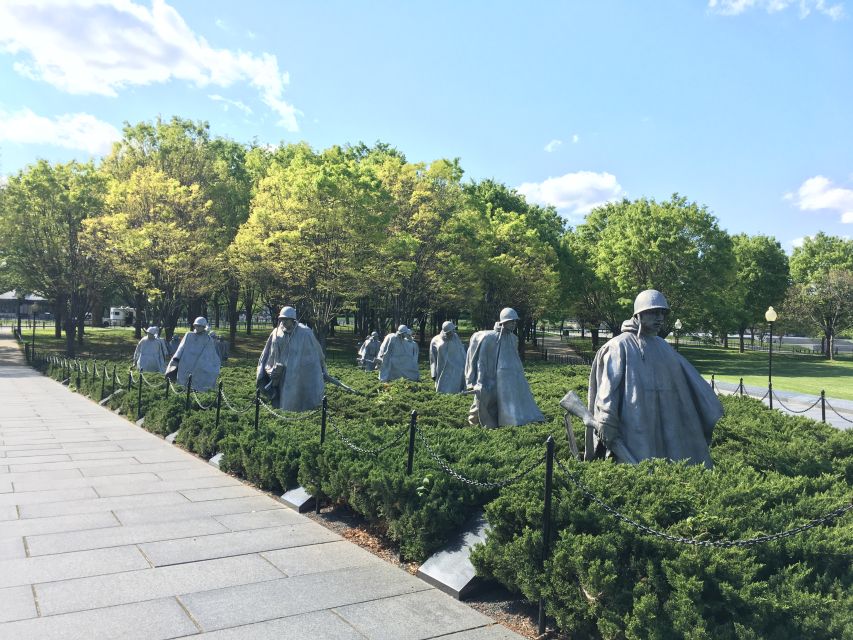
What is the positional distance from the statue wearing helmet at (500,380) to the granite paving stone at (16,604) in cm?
624

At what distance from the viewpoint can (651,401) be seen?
5852 millimetres

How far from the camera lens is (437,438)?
7.30m

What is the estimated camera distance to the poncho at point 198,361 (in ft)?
46.8

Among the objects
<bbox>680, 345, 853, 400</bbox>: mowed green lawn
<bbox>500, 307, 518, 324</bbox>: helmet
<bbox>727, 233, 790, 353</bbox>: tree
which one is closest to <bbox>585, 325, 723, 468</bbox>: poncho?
<bbox>500, 307, 518, 324</bbox>: helmet

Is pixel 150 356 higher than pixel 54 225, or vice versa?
pixel 54 225

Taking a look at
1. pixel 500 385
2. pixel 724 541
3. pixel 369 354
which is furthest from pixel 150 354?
pixel 724 541

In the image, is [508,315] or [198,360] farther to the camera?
[198,360]

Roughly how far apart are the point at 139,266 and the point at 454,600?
28.3 m

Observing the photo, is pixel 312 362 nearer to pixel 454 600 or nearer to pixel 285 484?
pixel 285 484

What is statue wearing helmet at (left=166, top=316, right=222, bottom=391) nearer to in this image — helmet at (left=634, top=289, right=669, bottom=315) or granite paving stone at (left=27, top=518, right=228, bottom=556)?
granite paving stone at (left=27, top=518, right=228, bottom=556)

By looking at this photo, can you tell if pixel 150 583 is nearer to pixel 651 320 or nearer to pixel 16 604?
pixel 16 604

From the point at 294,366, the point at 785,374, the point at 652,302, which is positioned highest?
the point at 652,302

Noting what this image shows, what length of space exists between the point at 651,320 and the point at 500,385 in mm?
4003

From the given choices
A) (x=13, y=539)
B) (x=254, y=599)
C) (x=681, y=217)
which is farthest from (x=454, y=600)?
(x=681, y=217)
